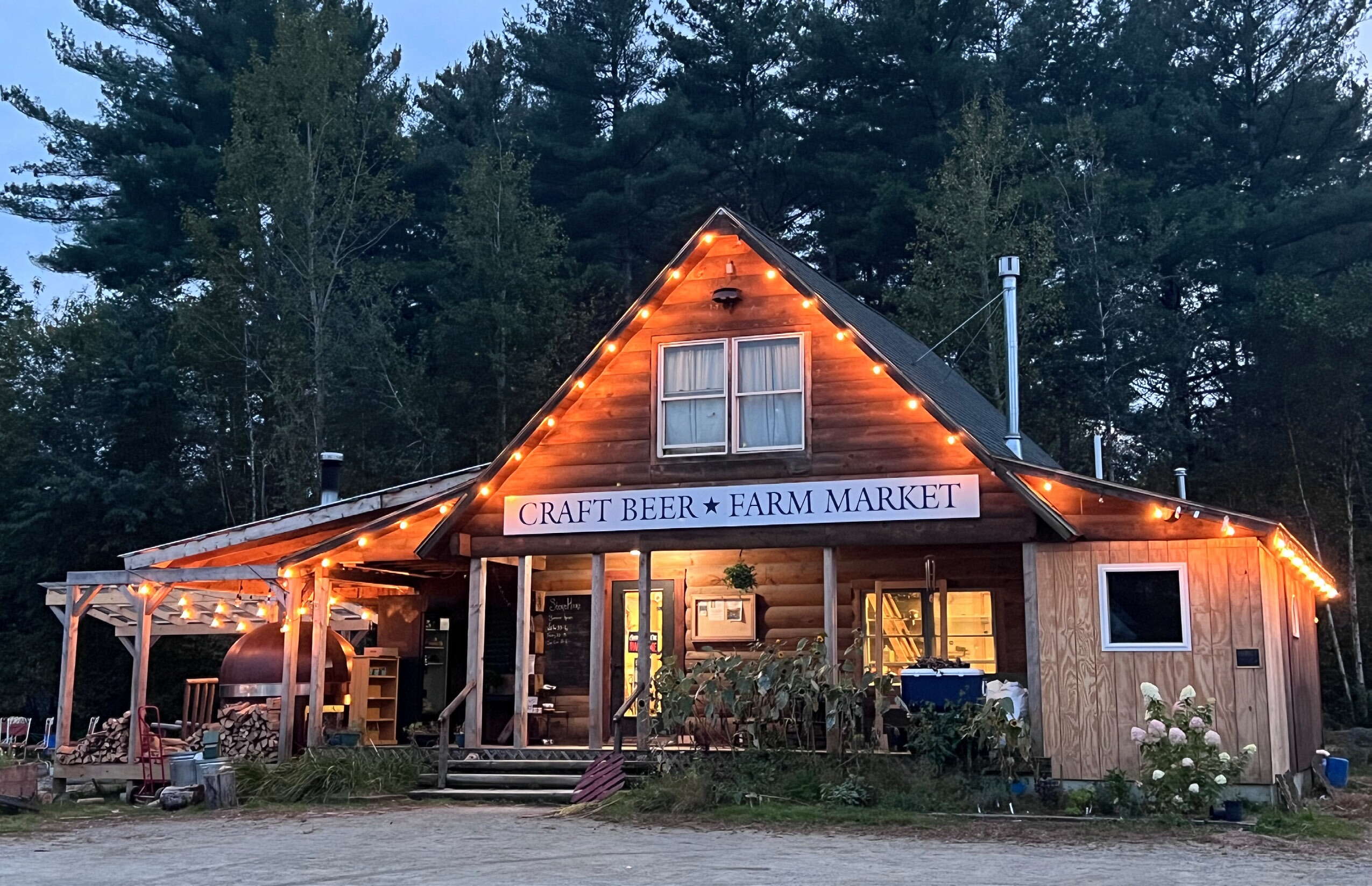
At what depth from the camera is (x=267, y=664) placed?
17484mm

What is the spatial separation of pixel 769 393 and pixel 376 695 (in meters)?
7.88

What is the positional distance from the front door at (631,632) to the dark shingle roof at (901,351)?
4.26 metres

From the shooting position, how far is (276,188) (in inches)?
1240

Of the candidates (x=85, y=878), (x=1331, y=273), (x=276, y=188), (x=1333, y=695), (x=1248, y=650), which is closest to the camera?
(x=85, y=878)

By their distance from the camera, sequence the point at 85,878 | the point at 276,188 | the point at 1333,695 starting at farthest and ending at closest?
1. the point at 276,188
2. the point at 1333,695
3. the point at 85,878

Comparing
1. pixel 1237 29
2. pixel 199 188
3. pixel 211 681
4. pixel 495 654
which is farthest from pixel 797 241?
pixel 211 681

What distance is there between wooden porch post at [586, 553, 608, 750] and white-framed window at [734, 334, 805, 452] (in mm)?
2237

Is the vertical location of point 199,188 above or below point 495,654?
above

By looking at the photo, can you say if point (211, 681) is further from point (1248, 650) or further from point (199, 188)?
point (199, 188)

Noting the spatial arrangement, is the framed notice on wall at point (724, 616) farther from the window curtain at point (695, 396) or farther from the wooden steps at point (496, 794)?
the wooden steps at point (496, 794)

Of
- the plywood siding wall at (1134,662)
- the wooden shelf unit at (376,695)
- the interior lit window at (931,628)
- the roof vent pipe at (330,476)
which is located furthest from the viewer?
the roof vent pipe at (330,476)

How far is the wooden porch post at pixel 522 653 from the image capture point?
637 inches

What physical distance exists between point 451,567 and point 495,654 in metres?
1.81

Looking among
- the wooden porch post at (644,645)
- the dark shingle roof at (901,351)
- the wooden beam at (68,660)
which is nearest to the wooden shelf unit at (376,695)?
the wooden beam at (68,660)
